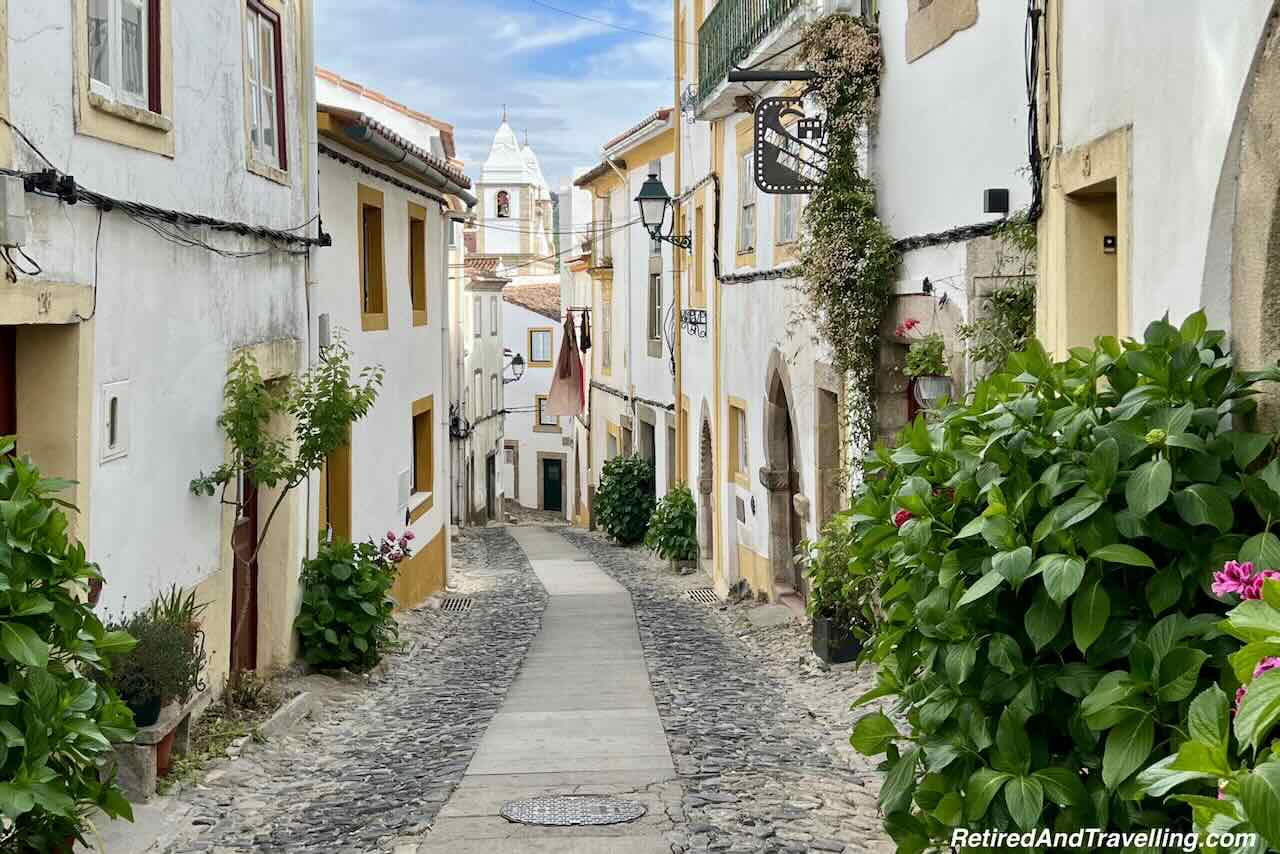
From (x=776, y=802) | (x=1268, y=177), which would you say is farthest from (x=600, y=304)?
(x=1268, y=177)

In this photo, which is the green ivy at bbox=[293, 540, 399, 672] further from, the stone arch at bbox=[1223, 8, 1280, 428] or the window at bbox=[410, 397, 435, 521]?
the stone arch at bbox=[1223, 8, 1280, 428]

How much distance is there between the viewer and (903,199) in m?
9.93

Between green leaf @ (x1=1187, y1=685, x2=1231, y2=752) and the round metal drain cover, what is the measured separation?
11.4ft

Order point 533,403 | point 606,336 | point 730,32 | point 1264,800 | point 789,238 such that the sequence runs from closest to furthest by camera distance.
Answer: point 1264,800 < point 789,238 < point 730,32 < point 606,336 < point 533,403

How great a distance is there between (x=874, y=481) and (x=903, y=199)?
18.1 feet

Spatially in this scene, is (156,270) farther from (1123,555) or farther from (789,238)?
(789,238)

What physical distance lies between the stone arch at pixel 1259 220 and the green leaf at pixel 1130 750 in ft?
3.11

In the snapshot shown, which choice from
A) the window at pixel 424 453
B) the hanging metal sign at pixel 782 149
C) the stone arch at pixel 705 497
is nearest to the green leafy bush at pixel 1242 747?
the hanging metal sign at pixel 782 149

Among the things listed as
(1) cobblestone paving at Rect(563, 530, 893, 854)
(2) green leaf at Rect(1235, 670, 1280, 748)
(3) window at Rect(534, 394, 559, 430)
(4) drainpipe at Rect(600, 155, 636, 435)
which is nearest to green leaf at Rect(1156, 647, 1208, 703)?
(2) green leaf at Rect(1235, 670, 1280, 748)

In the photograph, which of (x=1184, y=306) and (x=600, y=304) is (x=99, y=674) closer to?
(x=1184, y=306)

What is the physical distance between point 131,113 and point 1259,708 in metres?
5.74

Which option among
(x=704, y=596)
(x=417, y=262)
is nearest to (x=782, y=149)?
(x=417, y=262)

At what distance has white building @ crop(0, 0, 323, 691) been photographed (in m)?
5.92

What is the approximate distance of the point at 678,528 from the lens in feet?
65.4
